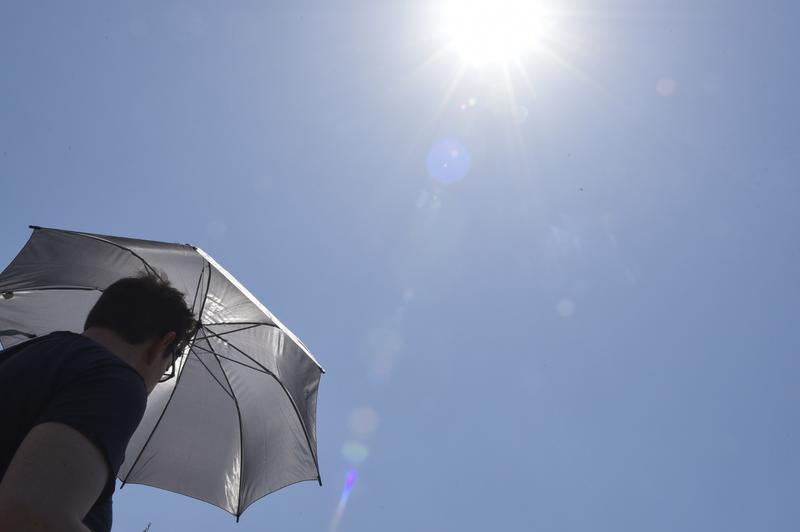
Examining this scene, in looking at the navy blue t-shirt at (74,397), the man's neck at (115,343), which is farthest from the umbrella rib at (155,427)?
the navy blue t-shirt at (74,397)

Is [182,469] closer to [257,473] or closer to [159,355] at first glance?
[257,473]

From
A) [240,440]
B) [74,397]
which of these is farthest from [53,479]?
[240,440]

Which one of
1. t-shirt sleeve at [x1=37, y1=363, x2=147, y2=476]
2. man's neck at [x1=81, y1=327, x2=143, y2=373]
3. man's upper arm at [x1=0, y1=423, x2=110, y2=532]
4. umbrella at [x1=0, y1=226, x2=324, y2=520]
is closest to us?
man's upper arm at [x1=0, y1=423, x2=110, y2=532]

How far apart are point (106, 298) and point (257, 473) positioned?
2.62m

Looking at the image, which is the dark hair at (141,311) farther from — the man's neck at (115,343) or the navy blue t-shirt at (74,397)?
the navy blue t-shirt at (74,397)

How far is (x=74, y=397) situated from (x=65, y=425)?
0.36 ft

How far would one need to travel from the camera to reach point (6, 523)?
891 mm

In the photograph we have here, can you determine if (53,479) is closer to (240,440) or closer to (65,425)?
(65,425)

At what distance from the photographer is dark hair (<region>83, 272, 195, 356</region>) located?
1.84 m

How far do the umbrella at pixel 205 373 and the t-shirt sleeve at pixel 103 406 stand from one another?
2.46 m

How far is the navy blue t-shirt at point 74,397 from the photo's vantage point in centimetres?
115

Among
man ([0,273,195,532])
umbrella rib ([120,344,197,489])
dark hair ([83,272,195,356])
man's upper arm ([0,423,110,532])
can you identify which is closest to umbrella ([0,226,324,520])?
umbrella rib ([120,344,197,489])

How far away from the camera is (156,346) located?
1928mm

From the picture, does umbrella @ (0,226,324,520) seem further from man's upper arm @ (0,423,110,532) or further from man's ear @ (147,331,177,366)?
man's upper arm @ (0,423,110,532)
